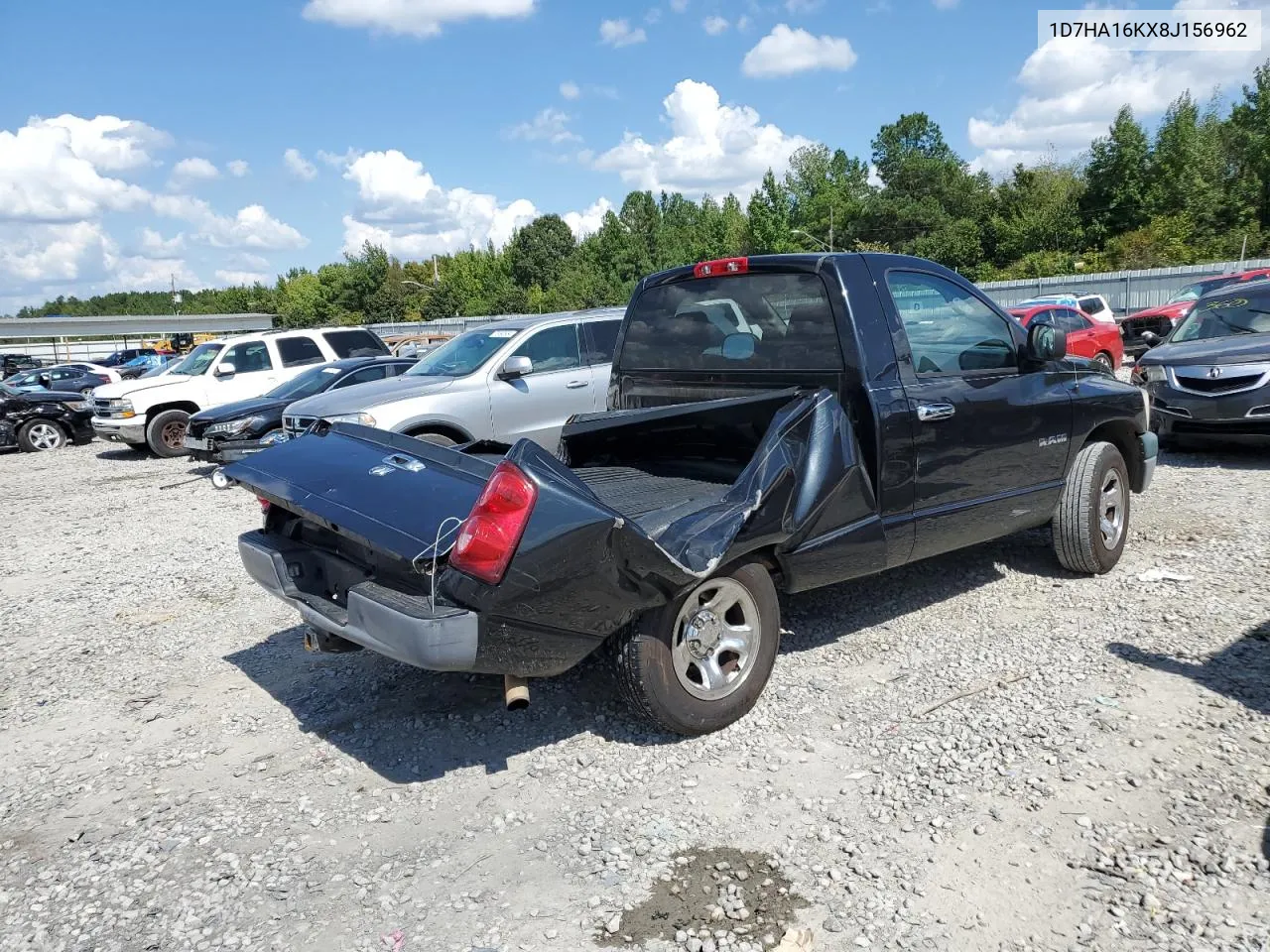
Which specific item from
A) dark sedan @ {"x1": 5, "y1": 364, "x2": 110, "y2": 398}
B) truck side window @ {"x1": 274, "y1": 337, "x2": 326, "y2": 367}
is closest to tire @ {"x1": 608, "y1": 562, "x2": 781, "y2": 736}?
truck side window @ {"x1": 274, "y1": 337, "x2": 326, "y2": 367}

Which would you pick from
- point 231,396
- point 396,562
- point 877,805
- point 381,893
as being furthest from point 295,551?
point 231,396

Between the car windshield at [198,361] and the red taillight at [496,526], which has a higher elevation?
the car windshield at [198,361]

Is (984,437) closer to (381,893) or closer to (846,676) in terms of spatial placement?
(846,676)

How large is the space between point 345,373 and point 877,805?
10.6m

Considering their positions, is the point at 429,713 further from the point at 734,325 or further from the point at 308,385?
the point at 308,385

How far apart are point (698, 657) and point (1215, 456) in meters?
7.91

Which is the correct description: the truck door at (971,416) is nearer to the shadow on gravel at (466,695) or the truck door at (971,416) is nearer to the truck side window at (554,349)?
the shadow on gravel at (466,695)

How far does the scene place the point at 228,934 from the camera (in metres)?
2.82

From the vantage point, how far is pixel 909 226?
2672 inches

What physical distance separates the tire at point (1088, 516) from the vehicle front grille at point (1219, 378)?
3.78 meters

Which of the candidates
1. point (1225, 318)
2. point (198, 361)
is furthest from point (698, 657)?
point (198, 361)

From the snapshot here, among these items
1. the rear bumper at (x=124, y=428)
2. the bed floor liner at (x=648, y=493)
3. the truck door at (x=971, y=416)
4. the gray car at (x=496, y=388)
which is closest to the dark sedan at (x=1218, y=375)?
the truck door at (x=971, y=416)

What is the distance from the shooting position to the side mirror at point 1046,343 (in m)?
4.92

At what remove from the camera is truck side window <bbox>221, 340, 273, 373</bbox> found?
1501 cm
